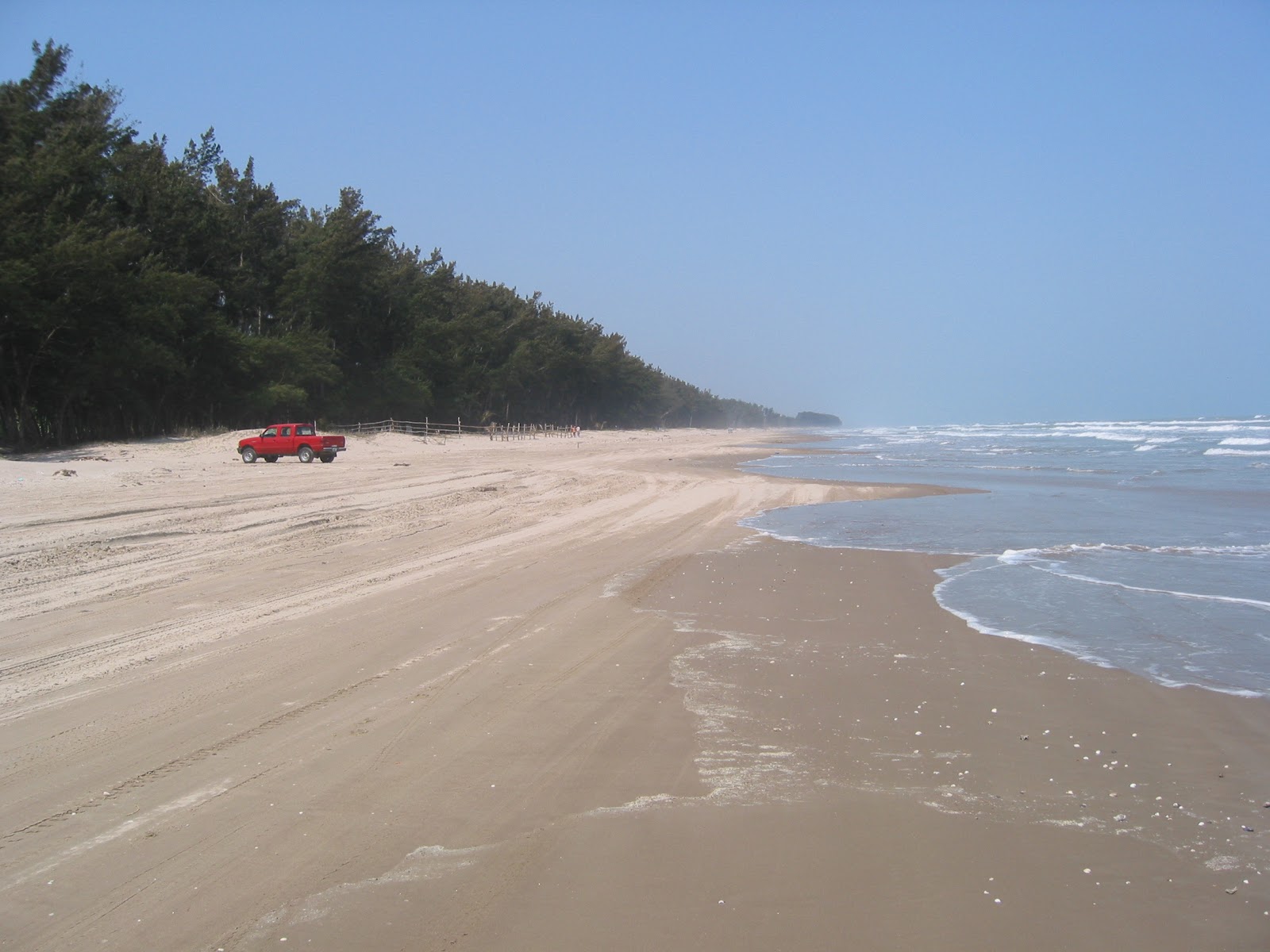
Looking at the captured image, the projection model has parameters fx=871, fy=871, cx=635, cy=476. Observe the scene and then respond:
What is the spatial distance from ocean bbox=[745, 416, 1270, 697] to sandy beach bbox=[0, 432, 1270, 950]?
808 mm

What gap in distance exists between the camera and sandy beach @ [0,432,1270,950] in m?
3.66

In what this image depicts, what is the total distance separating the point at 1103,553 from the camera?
44.8 feet

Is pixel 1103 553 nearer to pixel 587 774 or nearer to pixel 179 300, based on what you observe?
pixel 587 774

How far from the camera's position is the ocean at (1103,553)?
324 inches

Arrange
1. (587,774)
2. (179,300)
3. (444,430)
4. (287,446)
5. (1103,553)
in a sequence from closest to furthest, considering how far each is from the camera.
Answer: (587,774) → (1103,553) → (287,446) → (179,300) → (444,430)

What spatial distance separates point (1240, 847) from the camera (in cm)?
426

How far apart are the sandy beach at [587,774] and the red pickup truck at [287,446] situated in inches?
899

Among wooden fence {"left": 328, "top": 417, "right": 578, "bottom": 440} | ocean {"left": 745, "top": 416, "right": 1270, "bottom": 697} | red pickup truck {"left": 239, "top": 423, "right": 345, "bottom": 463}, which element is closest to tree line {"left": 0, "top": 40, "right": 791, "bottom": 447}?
wooden fence {"left": 328, "top": 417, "right": 578, "bottom": 440}

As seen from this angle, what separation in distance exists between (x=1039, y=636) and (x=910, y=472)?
27.1 meters

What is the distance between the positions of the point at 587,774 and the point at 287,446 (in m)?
30.6

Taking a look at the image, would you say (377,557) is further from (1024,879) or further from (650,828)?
(1024,879)

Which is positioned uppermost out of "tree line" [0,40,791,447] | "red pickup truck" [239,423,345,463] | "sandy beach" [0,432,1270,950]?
"tree line" [0,40,791,447]

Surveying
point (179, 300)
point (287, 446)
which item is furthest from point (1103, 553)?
point (179, 300)

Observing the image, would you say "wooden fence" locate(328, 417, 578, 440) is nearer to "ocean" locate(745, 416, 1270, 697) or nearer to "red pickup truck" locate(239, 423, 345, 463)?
"red pickup truck" locate(239, 423, 345, 463)
